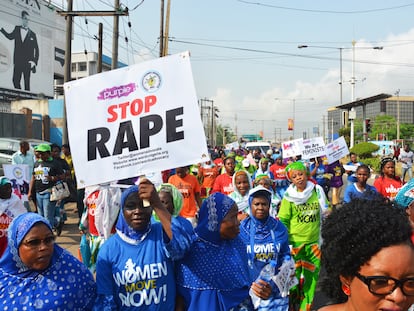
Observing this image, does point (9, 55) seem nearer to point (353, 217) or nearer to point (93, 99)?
point (93, 99)

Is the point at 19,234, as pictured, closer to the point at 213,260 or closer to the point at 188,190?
the point at 213,260

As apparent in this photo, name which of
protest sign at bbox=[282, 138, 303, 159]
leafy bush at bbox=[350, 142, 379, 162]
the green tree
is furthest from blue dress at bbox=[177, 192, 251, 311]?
the green tree

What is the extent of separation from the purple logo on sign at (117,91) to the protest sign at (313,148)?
850cm

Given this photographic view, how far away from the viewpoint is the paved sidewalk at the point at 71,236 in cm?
808

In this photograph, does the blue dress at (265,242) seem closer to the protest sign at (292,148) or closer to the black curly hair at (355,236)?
the black curly hair at (355,236)

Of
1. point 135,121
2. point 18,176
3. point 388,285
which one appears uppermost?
point 135,121

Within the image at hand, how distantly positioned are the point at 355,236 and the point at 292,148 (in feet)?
34.8

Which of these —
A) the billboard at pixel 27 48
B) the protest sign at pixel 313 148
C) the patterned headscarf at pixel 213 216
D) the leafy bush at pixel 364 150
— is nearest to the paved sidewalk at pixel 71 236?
the patterned headscarf at pixel 213 216

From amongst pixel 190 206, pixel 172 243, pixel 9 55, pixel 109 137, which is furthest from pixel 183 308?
pixel 9 55

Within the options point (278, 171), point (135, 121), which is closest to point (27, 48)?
point (278, 171)

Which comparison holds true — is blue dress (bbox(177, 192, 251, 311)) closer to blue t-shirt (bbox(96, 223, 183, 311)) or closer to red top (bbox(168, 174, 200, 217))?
blue t-shirt (bbox(96, 223, 183, 311))

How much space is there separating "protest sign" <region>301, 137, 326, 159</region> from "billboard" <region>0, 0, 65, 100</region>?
25.4 metres

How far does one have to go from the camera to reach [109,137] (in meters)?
3.14

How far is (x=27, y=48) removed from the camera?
1289 inches
